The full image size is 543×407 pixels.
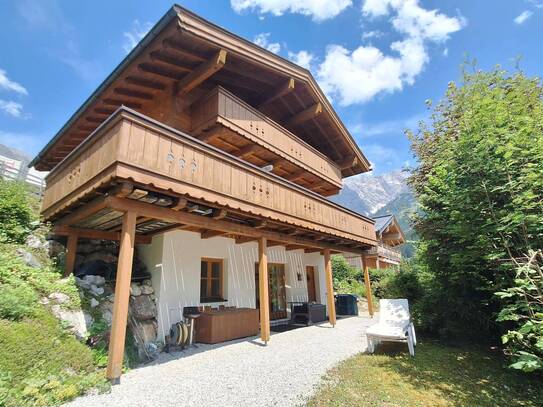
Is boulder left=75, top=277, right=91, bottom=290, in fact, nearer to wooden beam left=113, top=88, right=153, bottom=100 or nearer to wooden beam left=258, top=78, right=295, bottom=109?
wooden beam left=113, top=88, right=153, bottom=100

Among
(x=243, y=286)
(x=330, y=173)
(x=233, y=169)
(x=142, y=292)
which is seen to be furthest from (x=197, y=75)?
(x=330, y=173)

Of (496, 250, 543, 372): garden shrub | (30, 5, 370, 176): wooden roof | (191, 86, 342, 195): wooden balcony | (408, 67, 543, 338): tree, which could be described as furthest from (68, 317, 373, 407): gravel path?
(30, 5, 370, 176): wooden roof

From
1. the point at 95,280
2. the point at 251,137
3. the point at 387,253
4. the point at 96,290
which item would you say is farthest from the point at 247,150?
the point at 387,253

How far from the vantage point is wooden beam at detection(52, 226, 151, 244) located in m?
7.01

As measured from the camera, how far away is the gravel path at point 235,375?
4039 mm

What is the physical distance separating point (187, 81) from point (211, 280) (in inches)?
238

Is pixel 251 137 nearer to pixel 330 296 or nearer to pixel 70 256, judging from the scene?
pixel 70 256

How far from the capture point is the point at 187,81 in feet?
27.5

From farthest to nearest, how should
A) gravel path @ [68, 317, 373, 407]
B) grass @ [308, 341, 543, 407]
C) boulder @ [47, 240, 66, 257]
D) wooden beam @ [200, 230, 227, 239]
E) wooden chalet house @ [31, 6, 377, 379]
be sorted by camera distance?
wooden beam @ [200, 230, 227, 239]
boulder @ [47, 240, 66, 257]
wooden chalet house @ [31, 6, 377, 379]
grass @ [308, 341, 543, 407]
gravel path @ [68, 317, 373, 407]

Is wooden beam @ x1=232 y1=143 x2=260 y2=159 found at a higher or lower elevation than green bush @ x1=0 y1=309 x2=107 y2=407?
higher

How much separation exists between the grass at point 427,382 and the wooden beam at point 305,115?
359 inches

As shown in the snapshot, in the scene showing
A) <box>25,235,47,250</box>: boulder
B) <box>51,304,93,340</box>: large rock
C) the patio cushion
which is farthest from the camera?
<box>25,235,47,250</box>: boulder

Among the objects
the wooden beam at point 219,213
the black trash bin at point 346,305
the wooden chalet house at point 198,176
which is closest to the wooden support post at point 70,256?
the wooden chalet house at point 198,176

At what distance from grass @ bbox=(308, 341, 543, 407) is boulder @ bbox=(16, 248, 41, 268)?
252 inches
